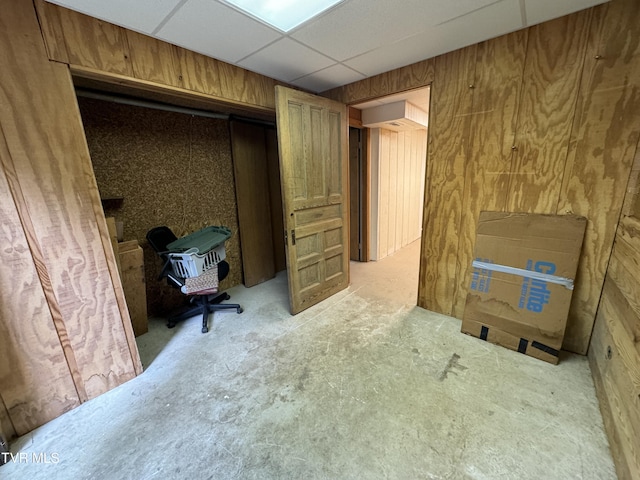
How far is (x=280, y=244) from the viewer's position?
3803 millimetres

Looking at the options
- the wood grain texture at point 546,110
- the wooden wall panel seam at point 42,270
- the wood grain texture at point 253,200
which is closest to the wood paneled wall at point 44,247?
the wooden wall panel seam at point 42,270

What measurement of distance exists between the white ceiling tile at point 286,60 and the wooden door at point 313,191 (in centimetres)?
22

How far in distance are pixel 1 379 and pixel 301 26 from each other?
2684 mm

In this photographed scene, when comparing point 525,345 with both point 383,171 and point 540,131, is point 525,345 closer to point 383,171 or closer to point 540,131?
point 540,131

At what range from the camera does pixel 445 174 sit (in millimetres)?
2289

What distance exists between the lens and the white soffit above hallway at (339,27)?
1456 millimetres

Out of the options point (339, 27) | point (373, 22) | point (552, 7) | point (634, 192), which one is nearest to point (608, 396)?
point (634, 192)

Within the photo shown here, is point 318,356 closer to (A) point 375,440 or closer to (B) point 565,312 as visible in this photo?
(A) point 375,440

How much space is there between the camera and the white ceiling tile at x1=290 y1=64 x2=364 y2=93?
93.5 inches

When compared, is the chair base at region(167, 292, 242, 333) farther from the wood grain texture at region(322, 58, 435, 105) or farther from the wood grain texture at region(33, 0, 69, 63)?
the wood grain texture at region(322, 58, 435, 105)

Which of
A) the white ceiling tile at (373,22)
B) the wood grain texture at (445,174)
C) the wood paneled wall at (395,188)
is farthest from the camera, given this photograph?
the wood paneled wall at (395,188)

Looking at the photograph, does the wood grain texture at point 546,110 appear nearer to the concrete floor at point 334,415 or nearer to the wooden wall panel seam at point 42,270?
the concrete floor at point 334,415

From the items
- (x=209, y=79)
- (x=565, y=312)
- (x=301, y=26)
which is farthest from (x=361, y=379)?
(x=209, y=79)

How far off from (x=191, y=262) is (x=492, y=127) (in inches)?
105
